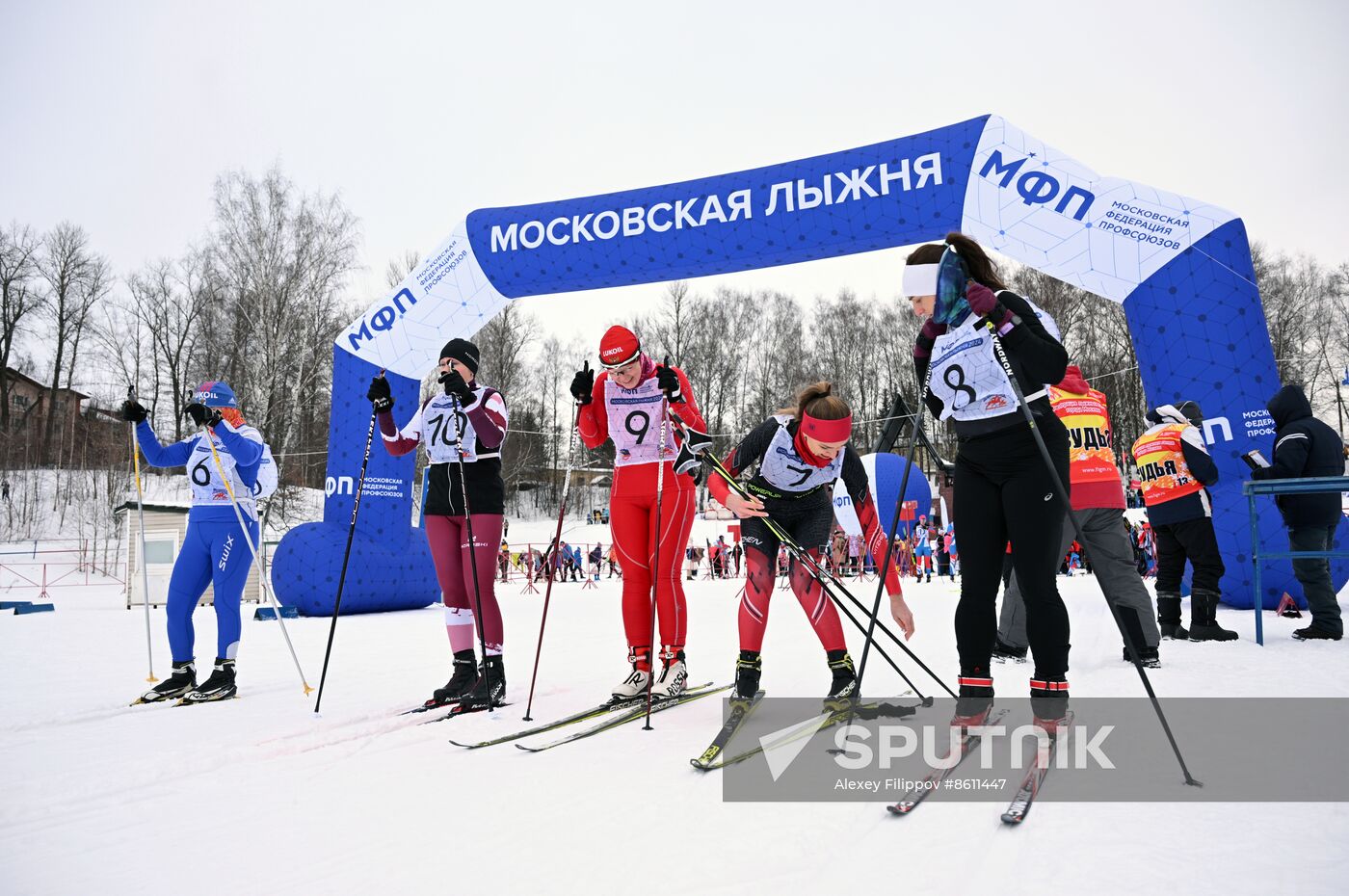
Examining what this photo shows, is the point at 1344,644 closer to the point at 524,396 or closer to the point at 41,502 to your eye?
the point at 524,396

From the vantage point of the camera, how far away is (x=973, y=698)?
2.57 metres

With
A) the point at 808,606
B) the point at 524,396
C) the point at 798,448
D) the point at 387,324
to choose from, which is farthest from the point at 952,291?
the point at 524,396

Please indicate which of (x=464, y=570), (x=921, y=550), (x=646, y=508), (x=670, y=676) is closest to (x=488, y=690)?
(x=464, y=570)

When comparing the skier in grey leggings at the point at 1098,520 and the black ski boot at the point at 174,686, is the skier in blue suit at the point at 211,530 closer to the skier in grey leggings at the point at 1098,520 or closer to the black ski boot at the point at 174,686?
the black ski boot at the point at 174,686

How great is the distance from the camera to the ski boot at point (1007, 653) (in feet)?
15.3

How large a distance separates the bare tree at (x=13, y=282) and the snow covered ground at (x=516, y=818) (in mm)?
34117

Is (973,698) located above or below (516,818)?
above

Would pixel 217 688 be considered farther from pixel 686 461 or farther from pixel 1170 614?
pixel 1170 614

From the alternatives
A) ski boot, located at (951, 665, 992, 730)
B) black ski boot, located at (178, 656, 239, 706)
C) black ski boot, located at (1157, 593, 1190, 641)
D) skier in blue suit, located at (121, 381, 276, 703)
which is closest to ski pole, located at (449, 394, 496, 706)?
skier in blue suit, located at (121, 381, 276, 703)

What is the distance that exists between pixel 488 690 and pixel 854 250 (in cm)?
555


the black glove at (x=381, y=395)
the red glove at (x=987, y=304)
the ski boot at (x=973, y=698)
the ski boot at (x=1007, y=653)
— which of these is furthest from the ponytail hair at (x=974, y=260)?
the black glove at (x=381, y=395)

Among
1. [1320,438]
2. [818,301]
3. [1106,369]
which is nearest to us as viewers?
[1320,438]

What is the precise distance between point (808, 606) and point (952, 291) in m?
1.64

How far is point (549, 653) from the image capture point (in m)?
5.76
